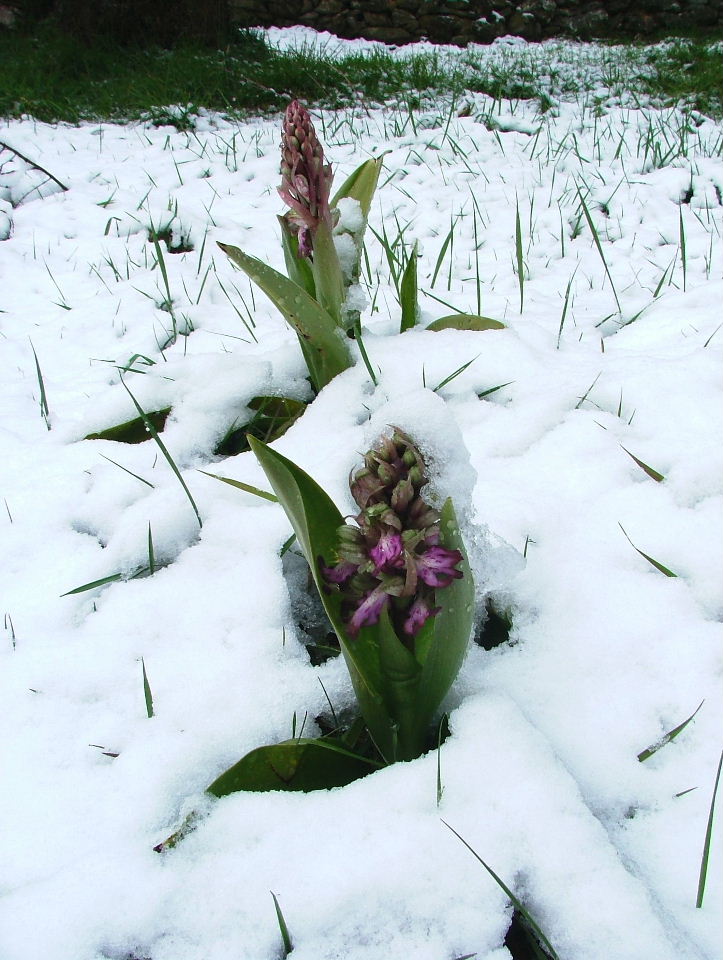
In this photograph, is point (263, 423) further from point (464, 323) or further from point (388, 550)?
point (388, 550)

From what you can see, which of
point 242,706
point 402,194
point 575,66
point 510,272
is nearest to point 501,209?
point 402,194

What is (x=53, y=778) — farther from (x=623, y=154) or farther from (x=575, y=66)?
(x=575, y=66)

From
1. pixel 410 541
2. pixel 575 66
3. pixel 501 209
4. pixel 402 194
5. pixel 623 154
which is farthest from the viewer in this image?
pixel 575 66

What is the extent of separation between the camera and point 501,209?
3.05 metres

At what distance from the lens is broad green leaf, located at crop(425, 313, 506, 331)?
5.66 ft

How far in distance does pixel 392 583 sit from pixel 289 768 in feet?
1.01

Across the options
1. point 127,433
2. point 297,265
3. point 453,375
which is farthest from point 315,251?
point 127,433

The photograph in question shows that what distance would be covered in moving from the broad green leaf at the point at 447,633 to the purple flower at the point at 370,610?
0.31 feet

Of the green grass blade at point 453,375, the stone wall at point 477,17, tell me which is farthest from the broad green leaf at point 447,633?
the stone wall at point 477,17

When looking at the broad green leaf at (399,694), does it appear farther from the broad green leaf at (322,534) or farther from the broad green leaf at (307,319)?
the broad green leaf at (307,319)

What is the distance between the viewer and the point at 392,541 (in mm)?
661

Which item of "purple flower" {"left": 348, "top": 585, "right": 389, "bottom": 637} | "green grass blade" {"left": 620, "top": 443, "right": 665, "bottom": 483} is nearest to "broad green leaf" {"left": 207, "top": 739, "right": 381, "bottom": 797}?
"purple flower" {"left": 348, "top": 585, "right": 389, "bottom": 637}

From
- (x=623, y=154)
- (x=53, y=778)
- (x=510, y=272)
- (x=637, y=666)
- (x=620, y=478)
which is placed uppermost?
(x=623, y=154)

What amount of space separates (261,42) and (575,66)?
3213 mm
